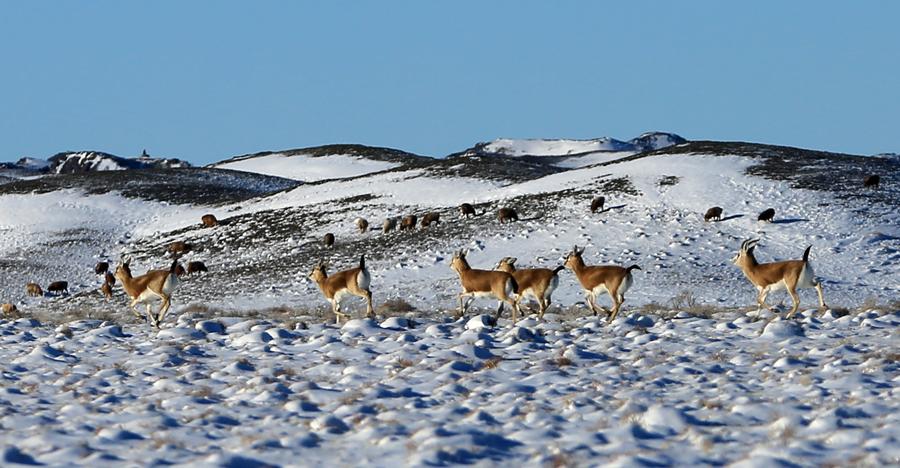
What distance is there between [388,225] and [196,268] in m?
8.43

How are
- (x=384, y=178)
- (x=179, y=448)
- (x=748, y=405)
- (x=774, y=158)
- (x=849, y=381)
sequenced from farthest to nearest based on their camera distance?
1. (x=384, y=178)
2. (x=774, y=158)
3. (x=849, y=381)
4. (x=748, y=405)
5. (x=179, y=448)

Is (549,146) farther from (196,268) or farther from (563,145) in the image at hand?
(196,268)

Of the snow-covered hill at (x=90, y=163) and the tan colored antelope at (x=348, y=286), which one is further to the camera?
the snow-covered hill at (x=90, y=163)

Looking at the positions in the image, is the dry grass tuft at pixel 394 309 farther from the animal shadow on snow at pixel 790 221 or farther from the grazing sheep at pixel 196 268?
the animal shadow on snow at pixel 790 221

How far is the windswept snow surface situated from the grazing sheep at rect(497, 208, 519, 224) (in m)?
43.0

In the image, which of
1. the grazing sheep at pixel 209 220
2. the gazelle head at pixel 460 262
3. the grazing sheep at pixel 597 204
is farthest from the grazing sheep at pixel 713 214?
the grazing sheep at pixel 209 220

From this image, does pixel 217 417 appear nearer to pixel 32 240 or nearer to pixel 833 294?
pixel 833 294

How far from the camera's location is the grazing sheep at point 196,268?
47625 mm

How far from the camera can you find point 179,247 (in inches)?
2068

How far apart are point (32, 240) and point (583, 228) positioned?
29811 millimetres

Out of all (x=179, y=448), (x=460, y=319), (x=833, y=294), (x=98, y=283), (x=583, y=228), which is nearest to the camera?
(x=179, y=448)

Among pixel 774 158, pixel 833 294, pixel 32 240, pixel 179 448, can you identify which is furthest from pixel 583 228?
pixel 179 448

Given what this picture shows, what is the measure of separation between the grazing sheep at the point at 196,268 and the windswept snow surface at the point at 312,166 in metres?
43.6

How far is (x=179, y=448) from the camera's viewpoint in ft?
37.9
